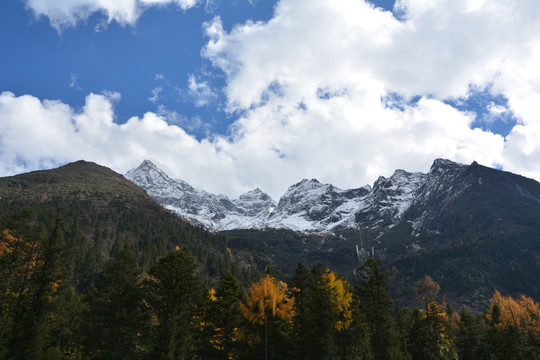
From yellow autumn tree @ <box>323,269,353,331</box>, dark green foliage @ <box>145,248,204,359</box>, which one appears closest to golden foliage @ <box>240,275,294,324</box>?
yellow autumn tree @ <box>323,269,353,331</box>

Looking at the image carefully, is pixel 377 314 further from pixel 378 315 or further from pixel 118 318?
pixel 118 318

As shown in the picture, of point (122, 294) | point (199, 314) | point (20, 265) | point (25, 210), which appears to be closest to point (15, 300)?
point (20, 265)

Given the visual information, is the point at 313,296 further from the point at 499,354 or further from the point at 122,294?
the point at 499,354

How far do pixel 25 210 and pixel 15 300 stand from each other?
35.0ft

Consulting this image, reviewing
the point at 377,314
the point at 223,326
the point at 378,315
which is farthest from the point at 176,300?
the point at 378,315

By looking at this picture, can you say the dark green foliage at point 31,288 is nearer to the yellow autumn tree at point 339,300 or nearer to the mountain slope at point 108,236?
the yellow autumn tree at point 339,300

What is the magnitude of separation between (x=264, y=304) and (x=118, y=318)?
15715 millimetres

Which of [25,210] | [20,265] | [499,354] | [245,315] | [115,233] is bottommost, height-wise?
[499,354]

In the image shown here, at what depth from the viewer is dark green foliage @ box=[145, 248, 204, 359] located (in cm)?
3403

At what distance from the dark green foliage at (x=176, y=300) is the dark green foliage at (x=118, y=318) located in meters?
1.94

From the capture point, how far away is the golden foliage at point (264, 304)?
3384cm

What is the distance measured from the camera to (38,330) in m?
36.6

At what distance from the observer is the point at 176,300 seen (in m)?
36.3

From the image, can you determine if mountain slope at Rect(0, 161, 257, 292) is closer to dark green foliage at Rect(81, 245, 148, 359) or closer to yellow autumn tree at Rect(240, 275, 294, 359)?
dark green foliage at Rect(81, 245, 148, 359)
